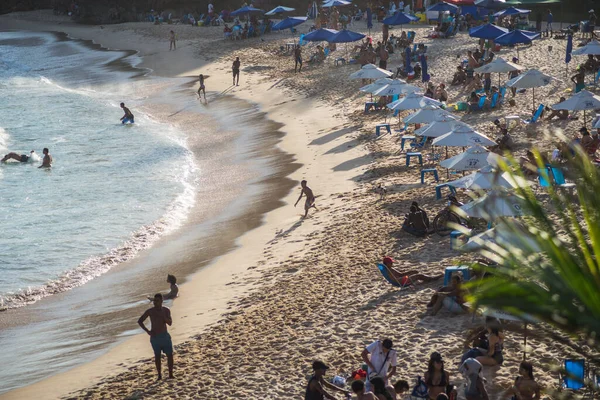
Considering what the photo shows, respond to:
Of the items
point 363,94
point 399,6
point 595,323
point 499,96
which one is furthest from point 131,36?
point 595,323

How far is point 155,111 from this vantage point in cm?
3138

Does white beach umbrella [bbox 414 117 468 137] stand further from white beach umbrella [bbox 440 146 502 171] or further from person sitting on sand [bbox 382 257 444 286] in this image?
person sitting on sand [bbox 382 257 444 286]

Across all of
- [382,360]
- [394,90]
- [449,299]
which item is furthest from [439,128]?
[382,360]

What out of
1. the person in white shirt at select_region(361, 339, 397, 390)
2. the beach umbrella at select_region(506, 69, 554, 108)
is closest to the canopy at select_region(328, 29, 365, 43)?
the beach umbrella at select_region(506, 69, 554, 108)

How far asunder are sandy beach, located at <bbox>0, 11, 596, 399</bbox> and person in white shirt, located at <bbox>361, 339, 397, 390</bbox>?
1.70ft

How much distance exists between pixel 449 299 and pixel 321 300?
84.3 inches

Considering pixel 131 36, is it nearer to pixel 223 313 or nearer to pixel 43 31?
pixel 43 31

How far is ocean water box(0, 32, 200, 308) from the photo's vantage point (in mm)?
15828

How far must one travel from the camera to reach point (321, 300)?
11.7m

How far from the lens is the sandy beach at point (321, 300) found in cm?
949

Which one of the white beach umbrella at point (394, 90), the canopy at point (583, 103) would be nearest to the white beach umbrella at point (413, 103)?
the white beach umbrella at point (394, 90)

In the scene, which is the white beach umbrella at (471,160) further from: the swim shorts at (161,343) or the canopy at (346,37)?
the canopy at (346,37)

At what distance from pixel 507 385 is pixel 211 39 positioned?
1609 inches

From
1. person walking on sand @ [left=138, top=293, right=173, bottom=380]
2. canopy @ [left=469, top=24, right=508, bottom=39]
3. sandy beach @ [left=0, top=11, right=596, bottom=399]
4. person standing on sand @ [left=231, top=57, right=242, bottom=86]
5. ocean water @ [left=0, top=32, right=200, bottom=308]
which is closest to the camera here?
sandy beach @ [left=0, top=11, right=596, bottom=399]
